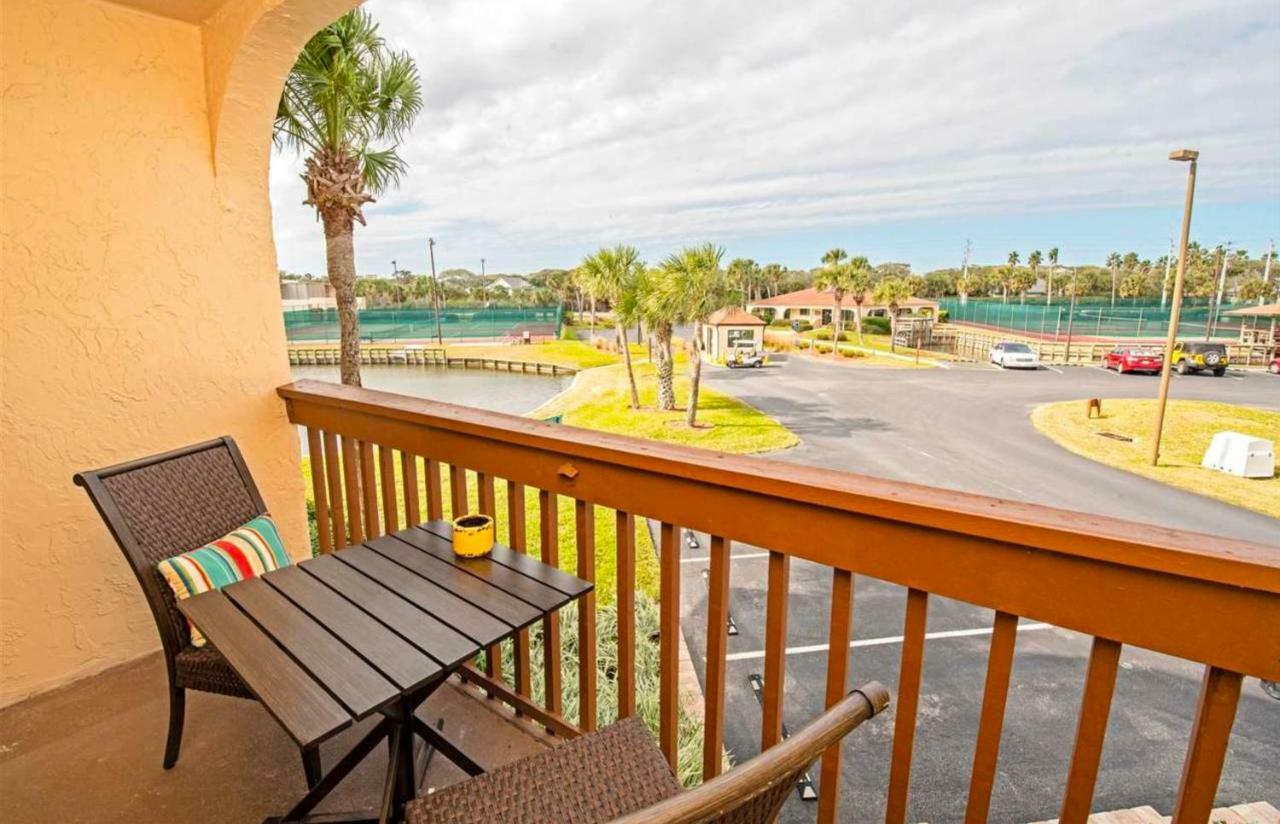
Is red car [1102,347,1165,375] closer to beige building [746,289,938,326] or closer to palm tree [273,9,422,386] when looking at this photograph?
beige building [746,289,938,326]

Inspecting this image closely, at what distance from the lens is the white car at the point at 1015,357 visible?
28453 mm

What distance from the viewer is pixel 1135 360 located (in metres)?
26.5

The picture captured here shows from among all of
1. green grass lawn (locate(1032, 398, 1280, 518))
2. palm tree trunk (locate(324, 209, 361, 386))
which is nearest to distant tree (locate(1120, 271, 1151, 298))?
green grass lawn (locate(1032, 398, 1280, 518))

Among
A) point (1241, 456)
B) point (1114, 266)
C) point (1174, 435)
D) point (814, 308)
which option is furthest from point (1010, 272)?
point (1241, 456)

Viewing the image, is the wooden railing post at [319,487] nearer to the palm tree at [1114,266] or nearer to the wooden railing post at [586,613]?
the wooden railing post at [586,613]

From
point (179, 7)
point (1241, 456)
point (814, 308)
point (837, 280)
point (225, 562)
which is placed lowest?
point (1241, 456)

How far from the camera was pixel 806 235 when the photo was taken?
38.8 m

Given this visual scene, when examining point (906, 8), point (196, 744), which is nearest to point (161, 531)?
point (196, 744)

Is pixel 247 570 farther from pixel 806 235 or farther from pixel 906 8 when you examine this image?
pixel 806 235

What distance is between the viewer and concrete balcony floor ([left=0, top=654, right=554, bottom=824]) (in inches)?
59.4

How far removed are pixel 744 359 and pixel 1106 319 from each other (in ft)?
88.5

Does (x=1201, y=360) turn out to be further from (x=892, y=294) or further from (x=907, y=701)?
(x=907, y=701)

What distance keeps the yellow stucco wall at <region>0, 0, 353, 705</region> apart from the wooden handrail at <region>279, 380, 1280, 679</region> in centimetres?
151

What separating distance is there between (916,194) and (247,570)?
132ft
